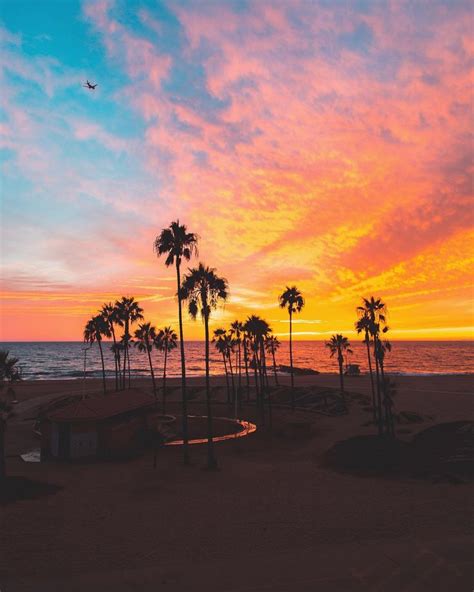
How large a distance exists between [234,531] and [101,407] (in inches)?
691

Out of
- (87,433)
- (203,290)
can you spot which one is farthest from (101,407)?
(203,290)

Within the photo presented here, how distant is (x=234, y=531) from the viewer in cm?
1524

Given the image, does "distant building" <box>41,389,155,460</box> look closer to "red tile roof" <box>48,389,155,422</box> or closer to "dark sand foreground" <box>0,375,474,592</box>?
"red tile roof" <box>48,389,155,422</box>

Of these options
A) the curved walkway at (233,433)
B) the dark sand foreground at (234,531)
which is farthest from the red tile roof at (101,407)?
the curved walkway at (233,433)

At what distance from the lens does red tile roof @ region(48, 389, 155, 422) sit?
2808 centimetres

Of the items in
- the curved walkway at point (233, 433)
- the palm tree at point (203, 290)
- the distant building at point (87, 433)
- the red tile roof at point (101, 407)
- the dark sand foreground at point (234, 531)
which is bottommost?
the curved walkway at point (233, 433)

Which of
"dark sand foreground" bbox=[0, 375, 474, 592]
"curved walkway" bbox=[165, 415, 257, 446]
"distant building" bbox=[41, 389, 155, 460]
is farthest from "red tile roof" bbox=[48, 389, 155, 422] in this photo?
"curved walkway" bbox=[165, 415, 257, 446]

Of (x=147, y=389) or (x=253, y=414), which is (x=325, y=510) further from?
(x=147, y=389)

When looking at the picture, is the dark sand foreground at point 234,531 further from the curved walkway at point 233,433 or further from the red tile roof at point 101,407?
the curved walkway at point 233,433

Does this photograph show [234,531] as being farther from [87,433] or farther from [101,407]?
[101,407]

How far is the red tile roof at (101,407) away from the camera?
28.1 meters

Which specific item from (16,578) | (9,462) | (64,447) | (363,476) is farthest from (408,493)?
(9,462)

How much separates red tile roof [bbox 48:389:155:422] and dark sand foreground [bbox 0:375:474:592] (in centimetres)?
330

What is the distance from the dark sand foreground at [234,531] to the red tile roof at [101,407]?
3297 millimetres
